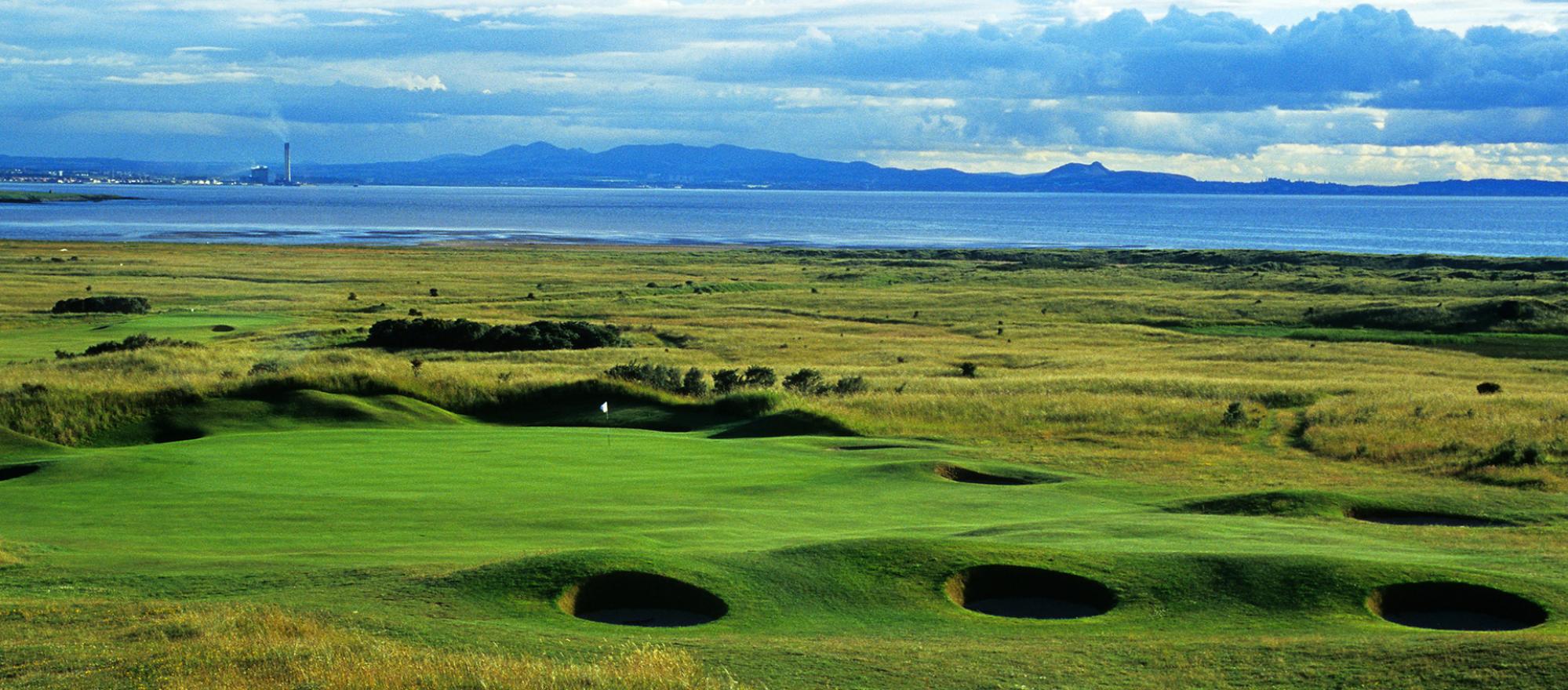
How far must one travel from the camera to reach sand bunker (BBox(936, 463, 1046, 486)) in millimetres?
23531

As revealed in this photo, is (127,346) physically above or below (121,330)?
above

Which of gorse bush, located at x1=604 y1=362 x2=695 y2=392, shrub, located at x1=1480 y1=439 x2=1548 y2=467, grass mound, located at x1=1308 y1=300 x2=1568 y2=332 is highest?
grass mound, located at x1=1308 y1=300 x2=1568 y2=332

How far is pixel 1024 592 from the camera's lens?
1463cm

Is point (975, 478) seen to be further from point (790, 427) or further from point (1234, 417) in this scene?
point (1234, 417)

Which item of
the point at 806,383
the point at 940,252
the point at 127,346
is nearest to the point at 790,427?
the point at 806,383

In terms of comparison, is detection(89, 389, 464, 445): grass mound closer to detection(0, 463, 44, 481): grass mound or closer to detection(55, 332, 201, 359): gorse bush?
detection(0, 463, 44, 481): grass mound

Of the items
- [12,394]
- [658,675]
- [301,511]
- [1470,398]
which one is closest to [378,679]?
[658,675]

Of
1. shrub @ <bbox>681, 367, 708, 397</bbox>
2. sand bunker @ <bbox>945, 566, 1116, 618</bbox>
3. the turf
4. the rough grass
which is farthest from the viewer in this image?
the turf

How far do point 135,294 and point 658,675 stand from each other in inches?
2883

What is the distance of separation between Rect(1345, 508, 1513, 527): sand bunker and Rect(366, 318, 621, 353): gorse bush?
119 feet

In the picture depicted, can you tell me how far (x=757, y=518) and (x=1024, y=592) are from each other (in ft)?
15.8

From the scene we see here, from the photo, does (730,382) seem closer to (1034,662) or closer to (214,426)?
(214,426)

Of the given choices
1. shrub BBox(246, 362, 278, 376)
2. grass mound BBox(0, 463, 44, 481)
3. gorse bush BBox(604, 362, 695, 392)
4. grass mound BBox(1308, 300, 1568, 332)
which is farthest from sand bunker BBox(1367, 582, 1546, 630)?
grass mound BBox(1308, 300, 1568, 332)

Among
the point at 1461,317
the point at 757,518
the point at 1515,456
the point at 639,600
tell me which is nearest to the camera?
the point at 639,600
